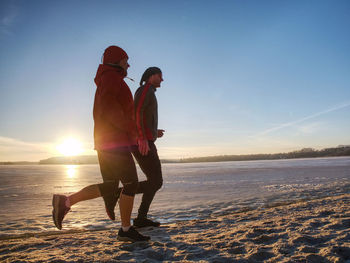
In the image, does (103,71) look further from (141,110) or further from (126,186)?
(126,186)

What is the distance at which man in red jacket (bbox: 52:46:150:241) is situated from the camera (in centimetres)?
297

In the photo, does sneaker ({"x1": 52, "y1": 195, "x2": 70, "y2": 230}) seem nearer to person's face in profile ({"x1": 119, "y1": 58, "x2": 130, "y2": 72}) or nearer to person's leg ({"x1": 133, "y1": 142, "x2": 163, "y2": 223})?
person's leg ({"x1": 133, "y1": 142, "x2": 163, "y2": 223})

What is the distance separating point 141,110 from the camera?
3600 mm

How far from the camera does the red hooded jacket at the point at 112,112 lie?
298 centimetres

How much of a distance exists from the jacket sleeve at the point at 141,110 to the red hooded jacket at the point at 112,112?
0.30 metres

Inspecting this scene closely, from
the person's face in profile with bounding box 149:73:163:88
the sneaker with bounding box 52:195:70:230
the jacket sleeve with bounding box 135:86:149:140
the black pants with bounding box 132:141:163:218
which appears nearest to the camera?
the sneaker with bounding box 52:195:70:230

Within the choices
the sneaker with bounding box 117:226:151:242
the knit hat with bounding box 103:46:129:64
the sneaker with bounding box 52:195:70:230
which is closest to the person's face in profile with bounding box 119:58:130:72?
the knit hat with bounding box 103:46:129:64

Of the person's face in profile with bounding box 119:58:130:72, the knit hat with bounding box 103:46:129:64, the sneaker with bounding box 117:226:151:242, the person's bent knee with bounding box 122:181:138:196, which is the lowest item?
the sneaker with bounding box 117:226:151:242

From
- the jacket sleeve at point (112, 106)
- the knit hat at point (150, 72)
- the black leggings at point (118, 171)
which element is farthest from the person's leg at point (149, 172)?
the knit hat at point (150, 72)

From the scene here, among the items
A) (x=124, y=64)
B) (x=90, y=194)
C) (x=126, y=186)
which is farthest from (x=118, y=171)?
(x=124, y=64)

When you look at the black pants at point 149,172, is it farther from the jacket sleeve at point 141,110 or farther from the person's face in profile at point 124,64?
the person's face in profile at point 124,64

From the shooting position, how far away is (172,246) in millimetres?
2781

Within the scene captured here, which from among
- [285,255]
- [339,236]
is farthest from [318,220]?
[285,255]

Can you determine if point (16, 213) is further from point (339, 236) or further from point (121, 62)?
point (339, 236)
